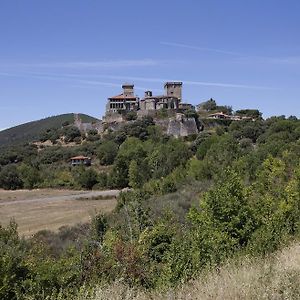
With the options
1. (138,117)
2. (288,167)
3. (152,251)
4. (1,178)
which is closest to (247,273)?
(152,251)

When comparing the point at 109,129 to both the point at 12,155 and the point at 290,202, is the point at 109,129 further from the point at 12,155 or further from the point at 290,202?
the point at 290,202

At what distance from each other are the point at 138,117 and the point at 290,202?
72.9 meters

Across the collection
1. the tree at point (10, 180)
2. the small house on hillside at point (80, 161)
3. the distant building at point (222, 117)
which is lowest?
the tree at point (10, 180)

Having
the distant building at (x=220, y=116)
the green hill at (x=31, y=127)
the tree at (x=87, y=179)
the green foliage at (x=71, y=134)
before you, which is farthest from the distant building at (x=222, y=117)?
the green hill at (x=31, y=127)

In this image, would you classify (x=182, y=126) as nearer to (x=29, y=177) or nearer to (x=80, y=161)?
(x=80, y=161)

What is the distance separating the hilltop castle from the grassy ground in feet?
287

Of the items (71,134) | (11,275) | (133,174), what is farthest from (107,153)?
(11,275)

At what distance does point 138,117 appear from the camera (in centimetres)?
9175

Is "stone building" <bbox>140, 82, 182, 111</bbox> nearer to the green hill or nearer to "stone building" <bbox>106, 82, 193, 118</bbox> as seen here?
"stone building" <bbox>106, 82, 193, 118</bbox>

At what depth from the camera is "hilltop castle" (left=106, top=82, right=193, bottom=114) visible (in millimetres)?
96812

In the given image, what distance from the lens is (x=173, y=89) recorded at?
106 m

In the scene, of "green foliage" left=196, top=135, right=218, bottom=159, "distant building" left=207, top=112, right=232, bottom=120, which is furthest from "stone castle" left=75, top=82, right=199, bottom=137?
"green foliage" left=196, top=135, right=218, bottom=159

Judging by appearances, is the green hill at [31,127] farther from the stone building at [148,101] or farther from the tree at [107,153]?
the tree at [107,153]

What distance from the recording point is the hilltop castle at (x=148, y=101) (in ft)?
318
